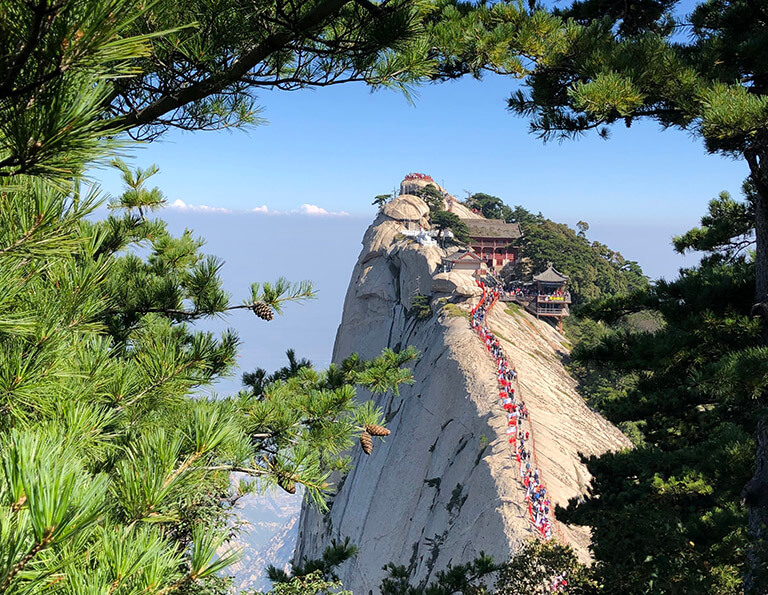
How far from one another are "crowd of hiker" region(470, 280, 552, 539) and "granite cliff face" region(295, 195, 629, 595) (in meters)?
0.28

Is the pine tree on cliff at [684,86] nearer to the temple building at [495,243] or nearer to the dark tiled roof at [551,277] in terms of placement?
the dark tiled roof at [551,277]

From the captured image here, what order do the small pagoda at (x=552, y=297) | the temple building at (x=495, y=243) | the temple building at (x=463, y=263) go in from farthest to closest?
the temple building at (x=495, y=243)
the temple building at (x=463, y=263)
the small pagoda at (x=552, y=297)

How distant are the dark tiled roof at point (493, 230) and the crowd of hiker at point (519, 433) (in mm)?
16692

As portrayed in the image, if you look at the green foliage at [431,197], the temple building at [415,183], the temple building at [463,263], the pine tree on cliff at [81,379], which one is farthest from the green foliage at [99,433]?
the temple building at [415,183]

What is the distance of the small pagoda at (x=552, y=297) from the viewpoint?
34500 millimetres

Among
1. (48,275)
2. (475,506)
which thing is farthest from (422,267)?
(48,275)

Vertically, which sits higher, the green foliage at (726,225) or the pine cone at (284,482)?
the green foliage at (726,225)

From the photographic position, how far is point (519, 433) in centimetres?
1784

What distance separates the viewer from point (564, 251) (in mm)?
38250

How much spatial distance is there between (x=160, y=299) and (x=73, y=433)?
366 cm

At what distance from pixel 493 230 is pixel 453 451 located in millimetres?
27986

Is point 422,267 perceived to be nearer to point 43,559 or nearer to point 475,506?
point 475,506

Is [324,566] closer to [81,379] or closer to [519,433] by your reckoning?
[81,379]

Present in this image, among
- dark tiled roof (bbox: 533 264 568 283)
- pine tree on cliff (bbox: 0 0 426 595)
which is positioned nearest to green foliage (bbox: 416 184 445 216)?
dark tiled roof (bbox: 533 264 568 283)
